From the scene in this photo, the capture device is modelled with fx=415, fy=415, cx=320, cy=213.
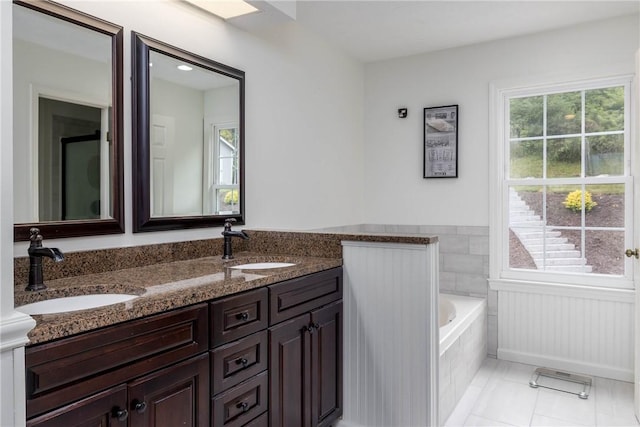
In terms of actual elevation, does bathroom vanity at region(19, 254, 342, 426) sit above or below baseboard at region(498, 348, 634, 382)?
above

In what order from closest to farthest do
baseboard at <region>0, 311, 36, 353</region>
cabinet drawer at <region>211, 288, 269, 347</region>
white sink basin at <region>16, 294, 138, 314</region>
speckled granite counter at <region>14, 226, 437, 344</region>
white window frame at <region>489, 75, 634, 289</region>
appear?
baseboard at <region>0, 311, 36, 353</region>, speckled granite counter at <region>14, 226, 437, 344</region>, white sink basin at <region>16, 294, 138, 314</region>, cabinet drawer at <region>211, 288, 269, 347</region>, white window frame at <region>489, 75, 634, 289</region>

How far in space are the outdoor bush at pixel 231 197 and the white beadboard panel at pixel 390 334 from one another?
0.74 m

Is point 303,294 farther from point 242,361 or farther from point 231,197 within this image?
point 231,197

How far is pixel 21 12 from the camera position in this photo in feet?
4.94

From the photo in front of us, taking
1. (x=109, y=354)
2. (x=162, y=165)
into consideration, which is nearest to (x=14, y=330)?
(x=109, y=354)

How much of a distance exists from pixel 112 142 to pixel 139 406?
112 cm

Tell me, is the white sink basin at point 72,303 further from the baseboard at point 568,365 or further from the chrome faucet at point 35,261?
the baseboard at point 568,365

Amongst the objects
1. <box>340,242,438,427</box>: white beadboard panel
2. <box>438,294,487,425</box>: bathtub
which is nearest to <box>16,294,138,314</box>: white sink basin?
<box>340,242,438,427</box>: white beadboard panel

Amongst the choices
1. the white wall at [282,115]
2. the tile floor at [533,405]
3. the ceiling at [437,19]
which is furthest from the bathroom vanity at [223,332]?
the ceiling at [437,19]

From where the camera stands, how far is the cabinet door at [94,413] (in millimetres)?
1007

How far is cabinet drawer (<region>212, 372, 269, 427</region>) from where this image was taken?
1.46 meters

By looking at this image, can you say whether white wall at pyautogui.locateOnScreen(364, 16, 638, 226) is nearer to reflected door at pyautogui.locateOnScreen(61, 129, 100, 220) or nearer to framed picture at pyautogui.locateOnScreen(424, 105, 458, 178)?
framed picture at pyautogui.locateOnScreen(424, 105, 458, 178)

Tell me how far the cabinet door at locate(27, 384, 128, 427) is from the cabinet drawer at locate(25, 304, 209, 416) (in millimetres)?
19

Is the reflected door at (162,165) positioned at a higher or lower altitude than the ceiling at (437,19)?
lower
